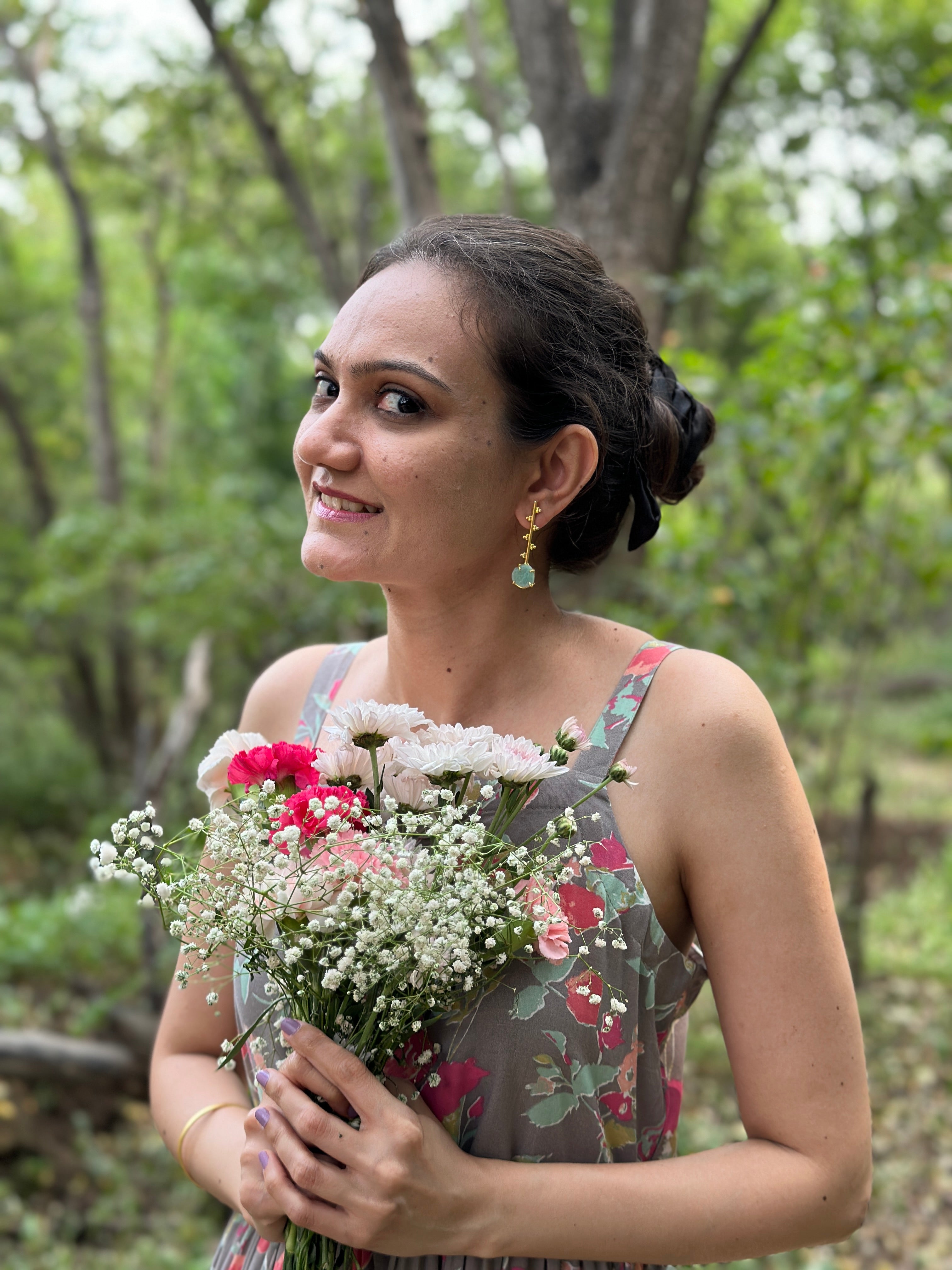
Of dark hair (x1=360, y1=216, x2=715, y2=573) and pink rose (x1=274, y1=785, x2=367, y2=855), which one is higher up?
dark hair (x1=360, y1=216, x2=715, y2=573)

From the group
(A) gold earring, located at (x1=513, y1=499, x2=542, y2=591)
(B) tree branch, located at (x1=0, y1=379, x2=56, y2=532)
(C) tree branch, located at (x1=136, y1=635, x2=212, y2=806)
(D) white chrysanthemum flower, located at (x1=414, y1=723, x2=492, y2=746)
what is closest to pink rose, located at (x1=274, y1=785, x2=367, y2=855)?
(D) white chrysanthemum flower, located at (x1=414, y1=723, x2=492, y2=746)

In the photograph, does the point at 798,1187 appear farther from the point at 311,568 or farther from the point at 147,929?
the point at 147,929

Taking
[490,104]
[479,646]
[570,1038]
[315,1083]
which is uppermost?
[490,104]

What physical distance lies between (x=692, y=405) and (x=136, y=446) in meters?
14.8

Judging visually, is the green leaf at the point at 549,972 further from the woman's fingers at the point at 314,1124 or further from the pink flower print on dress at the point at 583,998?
the woman's fingers at the point at 314,1124

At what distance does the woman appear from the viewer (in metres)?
1.39

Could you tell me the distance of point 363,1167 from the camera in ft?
4.34

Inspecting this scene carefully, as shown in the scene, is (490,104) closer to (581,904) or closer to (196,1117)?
(581,904)

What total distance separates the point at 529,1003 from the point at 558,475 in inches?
29.9

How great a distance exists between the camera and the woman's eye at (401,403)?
1528 mm

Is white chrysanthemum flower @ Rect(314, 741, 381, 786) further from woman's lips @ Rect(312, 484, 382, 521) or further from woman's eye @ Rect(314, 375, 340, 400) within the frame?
woman's eye @ Rect(314, 375, 340, 400)

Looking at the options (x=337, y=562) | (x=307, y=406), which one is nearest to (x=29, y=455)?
(x=307, y=406)

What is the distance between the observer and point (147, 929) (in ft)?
16.5

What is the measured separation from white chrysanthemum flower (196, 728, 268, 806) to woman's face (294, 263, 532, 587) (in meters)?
Result: 0.26
